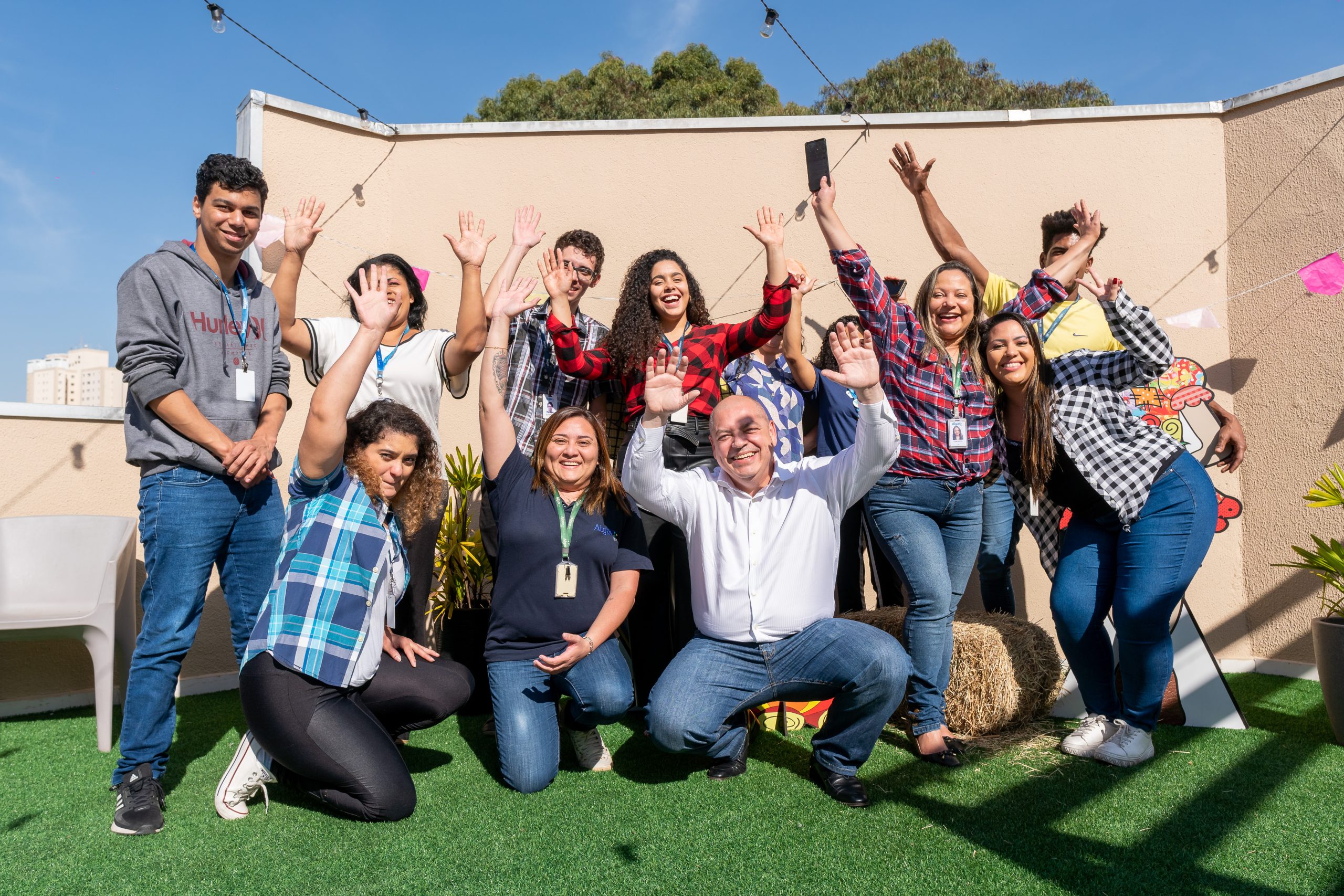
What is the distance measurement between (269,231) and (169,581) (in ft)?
8.60

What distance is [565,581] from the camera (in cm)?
298

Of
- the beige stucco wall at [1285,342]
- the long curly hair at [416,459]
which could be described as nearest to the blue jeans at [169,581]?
the long curly hair at [416,459]

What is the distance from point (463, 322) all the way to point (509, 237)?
6.23 ft

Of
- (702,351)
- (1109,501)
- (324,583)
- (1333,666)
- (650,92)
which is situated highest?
(650,92)

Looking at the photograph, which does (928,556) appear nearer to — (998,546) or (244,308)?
(998,546)

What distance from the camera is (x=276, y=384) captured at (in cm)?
300

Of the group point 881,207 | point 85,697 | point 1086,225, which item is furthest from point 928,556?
point 85,697

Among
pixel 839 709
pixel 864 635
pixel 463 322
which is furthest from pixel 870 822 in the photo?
pixel 463 322

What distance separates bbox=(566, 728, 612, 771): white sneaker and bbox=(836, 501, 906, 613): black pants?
1578 millimetres

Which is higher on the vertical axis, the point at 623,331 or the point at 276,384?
the point at 623,331

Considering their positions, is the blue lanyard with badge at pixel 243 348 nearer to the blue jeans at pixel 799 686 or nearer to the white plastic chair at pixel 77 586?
the white plastic chair at pixel 77 586

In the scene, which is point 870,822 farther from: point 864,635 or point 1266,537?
point 1266,537

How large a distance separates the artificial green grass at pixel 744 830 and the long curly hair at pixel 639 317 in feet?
5.22

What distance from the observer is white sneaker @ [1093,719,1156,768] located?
3002 mm
